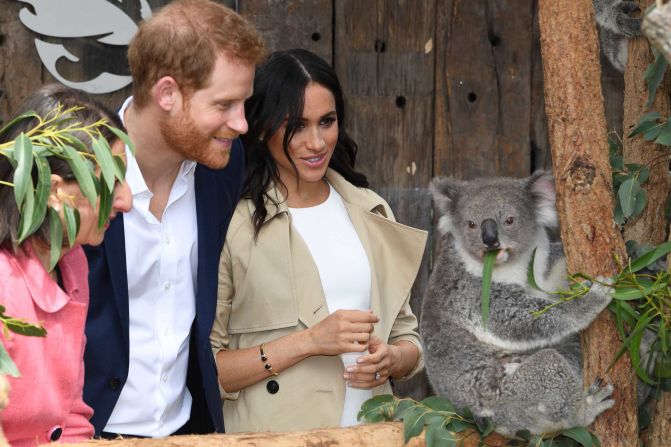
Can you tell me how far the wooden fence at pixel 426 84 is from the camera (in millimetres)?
4246

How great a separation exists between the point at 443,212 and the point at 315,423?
2.68ft

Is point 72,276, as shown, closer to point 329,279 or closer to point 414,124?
point 329,279

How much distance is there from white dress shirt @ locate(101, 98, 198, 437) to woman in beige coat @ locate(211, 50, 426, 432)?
1.05 ft

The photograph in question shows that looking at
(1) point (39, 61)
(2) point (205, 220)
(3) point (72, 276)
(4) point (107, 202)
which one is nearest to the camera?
(4) point (107, 202)

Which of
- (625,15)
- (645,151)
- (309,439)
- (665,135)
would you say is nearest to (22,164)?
(309,439)

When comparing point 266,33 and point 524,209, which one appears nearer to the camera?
point 524,209

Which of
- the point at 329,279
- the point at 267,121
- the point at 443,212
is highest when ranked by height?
the point at 267,121

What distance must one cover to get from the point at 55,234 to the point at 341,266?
4.07 feet

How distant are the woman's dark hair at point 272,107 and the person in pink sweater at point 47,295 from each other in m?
0.85

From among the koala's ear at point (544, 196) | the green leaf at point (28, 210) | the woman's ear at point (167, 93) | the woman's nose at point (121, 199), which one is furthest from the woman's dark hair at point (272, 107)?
the green leaf at point (28, 210)

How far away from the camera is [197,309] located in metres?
2.81

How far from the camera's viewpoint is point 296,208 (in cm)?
329

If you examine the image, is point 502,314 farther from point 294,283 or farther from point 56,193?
point 56,193

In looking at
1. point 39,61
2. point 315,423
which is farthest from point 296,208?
point 39,61
